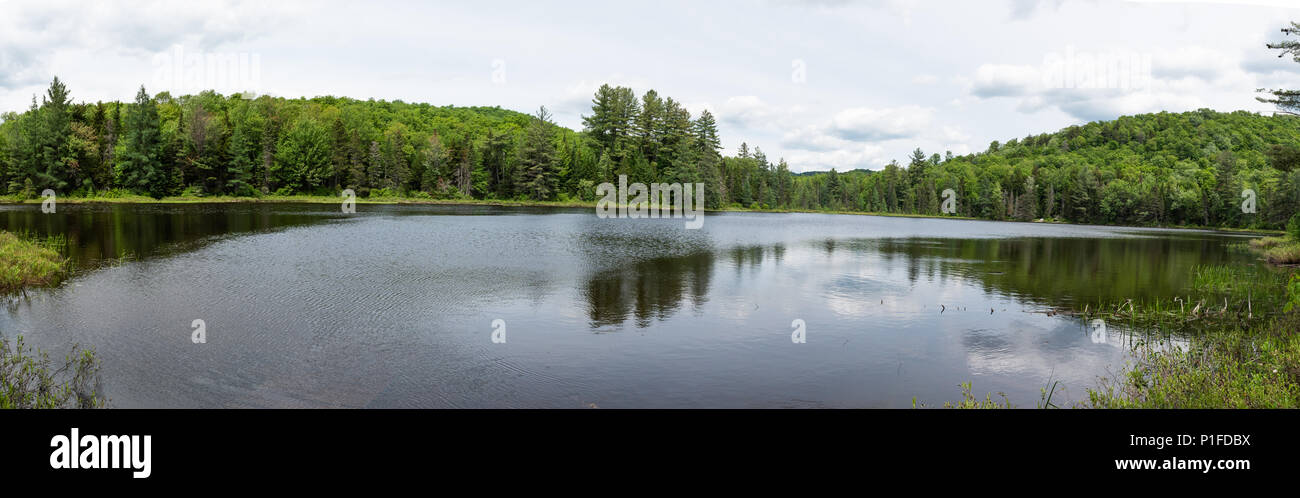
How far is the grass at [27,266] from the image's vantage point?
15.7m

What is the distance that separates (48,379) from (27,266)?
1118cm

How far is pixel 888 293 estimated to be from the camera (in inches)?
742

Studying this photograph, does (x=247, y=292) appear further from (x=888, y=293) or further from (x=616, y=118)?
(x=616, y=118)

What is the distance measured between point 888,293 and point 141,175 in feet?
231

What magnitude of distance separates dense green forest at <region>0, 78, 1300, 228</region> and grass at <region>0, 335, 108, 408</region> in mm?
34922

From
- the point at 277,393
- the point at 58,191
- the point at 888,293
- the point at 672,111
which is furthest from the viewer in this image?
the point at 672,111

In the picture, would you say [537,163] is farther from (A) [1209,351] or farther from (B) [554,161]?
(A) [1209,351]

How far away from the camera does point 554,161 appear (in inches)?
3241

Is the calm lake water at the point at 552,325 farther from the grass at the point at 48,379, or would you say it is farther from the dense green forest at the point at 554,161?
the dense green forest at the point at 554,161

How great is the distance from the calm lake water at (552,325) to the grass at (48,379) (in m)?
0.37

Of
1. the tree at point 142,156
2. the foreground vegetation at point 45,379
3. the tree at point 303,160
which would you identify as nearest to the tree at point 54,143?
the tree at point 142,156

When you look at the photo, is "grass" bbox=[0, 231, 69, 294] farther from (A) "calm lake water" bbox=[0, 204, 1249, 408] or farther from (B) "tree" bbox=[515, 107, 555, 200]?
(B) "tree" bbox=[515, 107, 555, 200]
